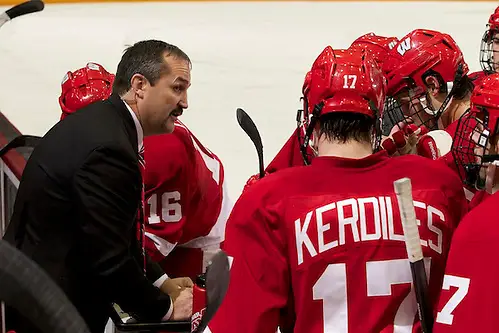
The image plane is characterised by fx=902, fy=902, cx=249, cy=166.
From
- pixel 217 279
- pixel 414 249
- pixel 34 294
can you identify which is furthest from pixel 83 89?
pixel 34 294

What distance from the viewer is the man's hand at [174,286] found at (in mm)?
1859

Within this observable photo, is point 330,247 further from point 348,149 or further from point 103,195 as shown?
point 103,195

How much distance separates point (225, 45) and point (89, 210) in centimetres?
440

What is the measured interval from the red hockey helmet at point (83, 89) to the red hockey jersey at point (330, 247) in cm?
101

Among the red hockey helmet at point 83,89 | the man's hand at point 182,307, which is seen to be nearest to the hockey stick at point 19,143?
the red hockey helmet at point 83,89

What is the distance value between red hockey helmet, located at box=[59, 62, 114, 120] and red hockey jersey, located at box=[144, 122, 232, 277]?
0.26 m

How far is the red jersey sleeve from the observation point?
140cm

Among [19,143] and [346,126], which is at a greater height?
[346,126]

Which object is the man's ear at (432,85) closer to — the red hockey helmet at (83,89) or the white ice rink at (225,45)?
the red hockey helmet at (83,89)

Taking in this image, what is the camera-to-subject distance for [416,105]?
220 cm

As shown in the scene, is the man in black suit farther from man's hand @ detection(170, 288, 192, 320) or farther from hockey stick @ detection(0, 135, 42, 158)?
hockey stick @ detection(0, 135, 42, 158)

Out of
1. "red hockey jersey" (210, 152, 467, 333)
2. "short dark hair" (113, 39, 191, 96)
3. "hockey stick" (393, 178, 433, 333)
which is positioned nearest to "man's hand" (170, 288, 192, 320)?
"red hockey jersey" (210, 152, 467, 333)

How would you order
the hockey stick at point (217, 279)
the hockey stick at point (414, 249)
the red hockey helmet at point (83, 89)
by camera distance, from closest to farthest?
1. the hockey stick at point (217, 279)
2. the hockey stick at point (414, 249)
3. the red hockey helmet at point (83, 89)

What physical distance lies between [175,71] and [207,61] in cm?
380
